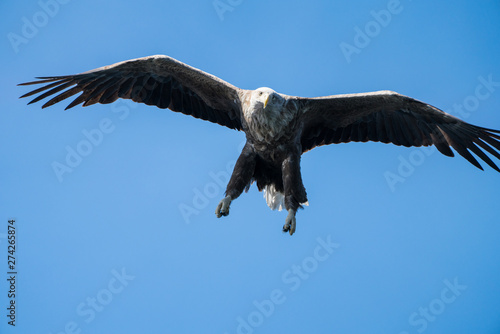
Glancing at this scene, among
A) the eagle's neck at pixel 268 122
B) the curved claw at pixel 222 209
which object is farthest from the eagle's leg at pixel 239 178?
the eagle's neck at pixel 268 122

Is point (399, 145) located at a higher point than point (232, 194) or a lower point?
lower

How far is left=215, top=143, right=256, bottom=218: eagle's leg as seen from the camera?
919cm

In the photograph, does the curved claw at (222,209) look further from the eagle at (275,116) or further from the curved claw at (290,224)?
the curved claw at (290,224)

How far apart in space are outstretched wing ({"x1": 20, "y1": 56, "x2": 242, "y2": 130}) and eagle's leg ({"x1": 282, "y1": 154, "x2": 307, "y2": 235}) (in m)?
1.17

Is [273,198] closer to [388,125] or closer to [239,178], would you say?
[239,178]

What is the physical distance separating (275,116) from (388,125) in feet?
6.45

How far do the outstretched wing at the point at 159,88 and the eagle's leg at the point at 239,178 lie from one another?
32.0 inches

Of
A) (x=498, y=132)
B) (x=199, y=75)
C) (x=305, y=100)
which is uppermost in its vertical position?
(x=199, y=75)

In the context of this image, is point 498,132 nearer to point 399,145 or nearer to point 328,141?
point 399,145

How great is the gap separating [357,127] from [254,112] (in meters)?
1.91

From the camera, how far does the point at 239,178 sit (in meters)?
9.44

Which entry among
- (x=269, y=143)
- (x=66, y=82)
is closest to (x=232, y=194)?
(x=269, y=143)

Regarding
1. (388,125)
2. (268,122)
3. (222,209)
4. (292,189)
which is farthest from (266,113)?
(388,125)

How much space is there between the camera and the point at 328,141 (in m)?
10.5
